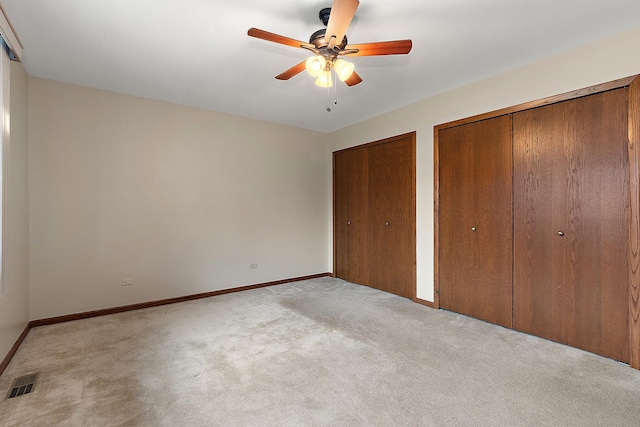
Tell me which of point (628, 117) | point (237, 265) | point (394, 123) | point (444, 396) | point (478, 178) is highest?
point (394, 123)

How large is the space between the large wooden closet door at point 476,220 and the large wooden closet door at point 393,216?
1.44 feet

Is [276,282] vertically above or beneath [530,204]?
beneath

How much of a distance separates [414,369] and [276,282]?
2900 millimetres

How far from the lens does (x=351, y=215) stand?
196 inches

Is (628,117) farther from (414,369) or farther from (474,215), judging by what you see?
(414,369)

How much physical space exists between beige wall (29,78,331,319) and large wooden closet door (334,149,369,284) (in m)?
0.53

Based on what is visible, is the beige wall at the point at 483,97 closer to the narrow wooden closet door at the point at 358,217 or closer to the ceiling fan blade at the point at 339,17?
the narrow wooden closet door at the point at 358,217

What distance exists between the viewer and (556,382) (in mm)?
2080

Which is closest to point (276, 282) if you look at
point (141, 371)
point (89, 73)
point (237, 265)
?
point (237, 265)

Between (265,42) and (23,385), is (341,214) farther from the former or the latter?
(23,385)

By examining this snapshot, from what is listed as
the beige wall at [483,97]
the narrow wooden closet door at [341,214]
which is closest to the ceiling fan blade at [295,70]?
the beige wall at [483,97]

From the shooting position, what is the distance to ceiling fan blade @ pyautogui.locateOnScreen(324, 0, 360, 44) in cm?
161

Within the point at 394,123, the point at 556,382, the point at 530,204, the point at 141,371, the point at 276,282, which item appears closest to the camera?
the point at 556,382

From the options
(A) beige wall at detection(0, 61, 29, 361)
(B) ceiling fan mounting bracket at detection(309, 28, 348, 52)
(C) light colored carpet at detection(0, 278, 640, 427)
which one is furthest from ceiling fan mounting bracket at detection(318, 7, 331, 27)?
(A) beige wall at detection(0, 61, 29, 361)
